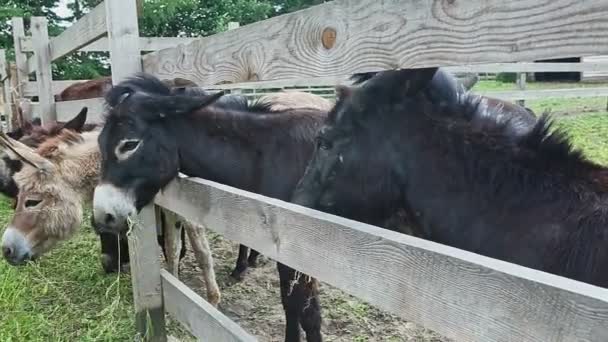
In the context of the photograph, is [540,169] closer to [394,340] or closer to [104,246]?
[394,340]

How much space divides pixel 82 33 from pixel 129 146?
1.57 metres


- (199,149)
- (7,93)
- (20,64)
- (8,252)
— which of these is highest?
(20,64)

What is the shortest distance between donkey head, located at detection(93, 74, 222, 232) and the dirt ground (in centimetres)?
142

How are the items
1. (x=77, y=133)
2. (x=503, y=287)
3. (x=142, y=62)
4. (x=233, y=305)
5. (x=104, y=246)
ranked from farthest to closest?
(x=104, y=246), (x=233, y=305), (x=77, y=133), (x=142, y=62), (x=503, y=287)

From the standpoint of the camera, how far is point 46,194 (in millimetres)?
3627

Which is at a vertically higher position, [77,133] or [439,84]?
[439,84]

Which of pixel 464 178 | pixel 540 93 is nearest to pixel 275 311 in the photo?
pixel 464 178

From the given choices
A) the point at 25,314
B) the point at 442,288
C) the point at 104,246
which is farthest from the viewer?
→ the point at 104,246

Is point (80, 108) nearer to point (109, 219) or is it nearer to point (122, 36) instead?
point (122, 36)

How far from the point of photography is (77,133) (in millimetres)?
3961

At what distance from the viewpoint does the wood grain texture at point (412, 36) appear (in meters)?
1.22

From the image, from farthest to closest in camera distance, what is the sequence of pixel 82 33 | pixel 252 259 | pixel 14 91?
1. pixel 14 91
2. pixel 252 259
3. pixel 82 33

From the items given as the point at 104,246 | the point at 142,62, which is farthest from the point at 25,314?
the point at 142,62

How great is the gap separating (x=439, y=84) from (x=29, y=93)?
7.28 meters
